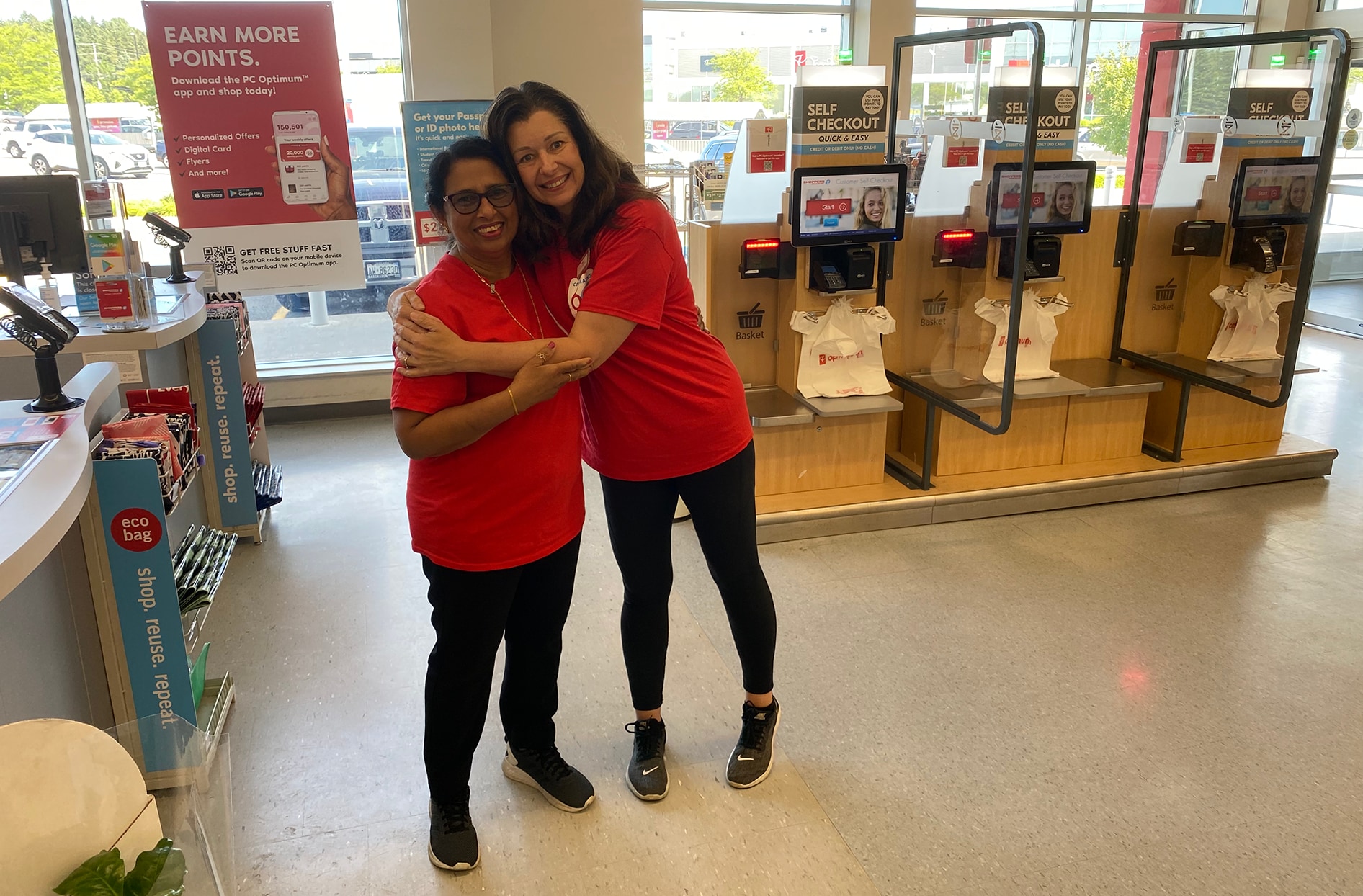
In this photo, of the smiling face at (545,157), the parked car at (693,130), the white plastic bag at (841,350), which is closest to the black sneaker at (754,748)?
the smiling face at (545,157)

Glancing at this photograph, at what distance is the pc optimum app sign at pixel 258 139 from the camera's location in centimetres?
479

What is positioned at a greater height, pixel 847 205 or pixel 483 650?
pixel 847 205

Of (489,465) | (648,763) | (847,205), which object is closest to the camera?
(489,465)

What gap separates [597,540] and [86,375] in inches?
81.1

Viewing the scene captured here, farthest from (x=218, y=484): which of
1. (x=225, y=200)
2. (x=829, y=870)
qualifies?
(x=829, y=870)

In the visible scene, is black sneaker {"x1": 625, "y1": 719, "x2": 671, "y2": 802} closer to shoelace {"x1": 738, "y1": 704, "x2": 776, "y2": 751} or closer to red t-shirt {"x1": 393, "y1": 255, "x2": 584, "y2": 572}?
shoelace {"x1": 738, "y1": 704, "x2": 776, "y2": 751}

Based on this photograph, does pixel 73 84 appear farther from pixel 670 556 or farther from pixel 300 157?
pixel 670 556

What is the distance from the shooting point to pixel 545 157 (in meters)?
1.74

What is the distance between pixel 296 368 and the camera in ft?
18.5

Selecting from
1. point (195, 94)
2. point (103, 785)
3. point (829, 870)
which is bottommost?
point (829, 870)

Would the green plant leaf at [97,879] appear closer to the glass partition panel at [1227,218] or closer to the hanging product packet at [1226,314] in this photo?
the glass partition panel at [1227,218]

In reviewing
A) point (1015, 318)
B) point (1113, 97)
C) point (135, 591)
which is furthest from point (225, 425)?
point (1113, 97)

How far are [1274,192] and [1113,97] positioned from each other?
4130 mm

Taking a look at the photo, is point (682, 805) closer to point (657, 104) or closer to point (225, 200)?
point (225, 200)
